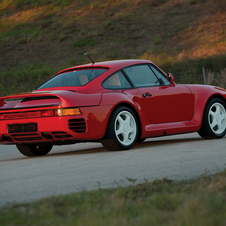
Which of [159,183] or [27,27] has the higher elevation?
[27,27]

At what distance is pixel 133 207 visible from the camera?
3.31 meters

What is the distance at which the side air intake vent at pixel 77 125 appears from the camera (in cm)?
625

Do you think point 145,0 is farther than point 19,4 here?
No

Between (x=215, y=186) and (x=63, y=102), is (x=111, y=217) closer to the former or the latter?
(x=215, y=186)

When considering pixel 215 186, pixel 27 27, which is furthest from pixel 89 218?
pixel 27 27

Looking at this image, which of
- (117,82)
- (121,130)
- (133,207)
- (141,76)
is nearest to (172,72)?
(141,76)

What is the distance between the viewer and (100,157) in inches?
249

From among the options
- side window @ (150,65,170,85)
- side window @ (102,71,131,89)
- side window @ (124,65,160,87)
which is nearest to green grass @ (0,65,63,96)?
side window @ (150,65,170,85)

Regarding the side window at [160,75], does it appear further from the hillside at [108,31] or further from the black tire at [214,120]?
the hillside at [108,31]

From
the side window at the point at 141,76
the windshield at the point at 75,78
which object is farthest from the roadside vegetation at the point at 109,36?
the windshield at the point at 75,78

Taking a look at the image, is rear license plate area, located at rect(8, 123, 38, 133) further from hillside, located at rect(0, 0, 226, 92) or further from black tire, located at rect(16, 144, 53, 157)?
hillside, located at rect(0, 0, 226, 92)

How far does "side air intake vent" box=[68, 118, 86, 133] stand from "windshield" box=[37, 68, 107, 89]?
789mm

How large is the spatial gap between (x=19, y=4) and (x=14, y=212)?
1869 inches

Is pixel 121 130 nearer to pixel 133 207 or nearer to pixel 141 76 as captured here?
pixel 141 76
